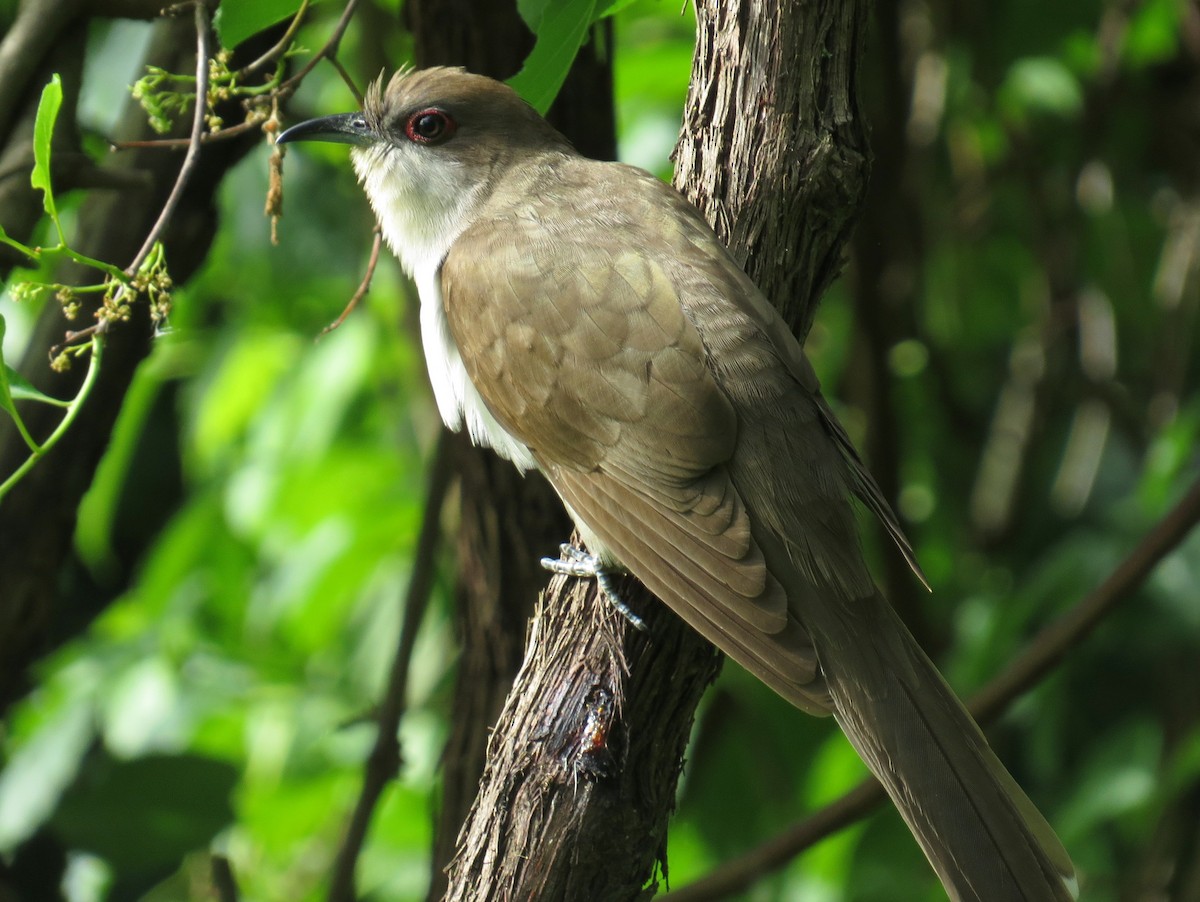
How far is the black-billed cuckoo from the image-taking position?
96.1 inches

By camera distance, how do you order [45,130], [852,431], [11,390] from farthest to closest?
[852,431]
[11,390]
[45,130]

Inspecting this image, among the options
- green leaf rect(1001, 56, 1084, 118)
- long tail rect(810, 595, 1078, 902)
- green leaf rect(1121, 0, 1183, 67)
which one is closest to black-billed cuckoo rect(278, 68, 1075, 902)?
long tail rect(810, 595, 1078, 902)

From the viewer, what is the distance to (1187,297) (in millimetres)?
5105

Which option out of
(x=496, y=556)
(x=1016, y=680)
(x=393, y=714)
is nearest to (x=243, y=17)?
(x=496, y=556)

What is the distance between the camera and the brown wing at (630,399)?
2.46 meters

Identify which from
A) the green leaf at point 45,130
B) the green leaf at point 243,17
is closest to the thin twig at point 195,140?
the green leaf at point 243,17

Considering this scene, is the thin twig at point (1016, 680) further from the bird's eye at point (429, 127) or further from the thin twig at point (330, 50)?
the thin twig at point (330, 50)

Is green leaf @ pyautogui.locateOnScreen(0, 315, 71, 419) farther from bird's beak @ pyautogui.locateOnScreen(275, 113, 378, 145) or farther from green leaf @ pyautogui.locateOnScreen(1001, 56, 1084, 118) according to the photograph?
green leaf @ pyautogui.locateOnScreen(1001, 56, 1084, 118)

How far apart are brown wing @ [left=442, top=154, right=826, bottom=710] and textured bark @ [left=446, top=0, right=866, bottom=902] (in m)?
0.14

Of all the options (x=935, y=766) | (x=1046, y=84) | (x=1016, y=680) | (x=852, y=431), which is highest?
(x=1046, y=84)

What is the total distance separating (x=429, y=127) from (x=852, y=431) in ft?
7.45

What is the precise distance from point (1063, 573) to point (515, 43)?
2.23m

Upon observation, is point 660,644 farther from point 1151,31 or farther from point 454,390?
point 1151,31

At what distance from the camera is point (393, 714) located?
3984mm
